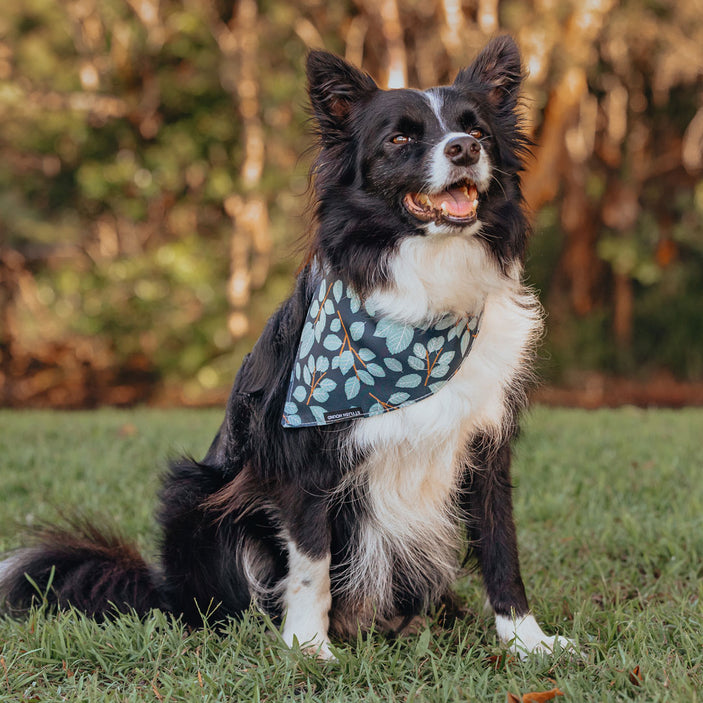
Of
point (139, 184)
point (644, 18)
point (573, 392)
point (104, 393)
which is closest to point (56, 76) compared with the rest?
point (139, 184)

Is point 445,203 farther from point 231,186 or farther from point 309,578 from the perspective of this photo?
point 231,186

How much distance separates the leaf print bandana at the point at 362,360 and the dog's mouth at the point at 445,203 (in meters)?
0.33

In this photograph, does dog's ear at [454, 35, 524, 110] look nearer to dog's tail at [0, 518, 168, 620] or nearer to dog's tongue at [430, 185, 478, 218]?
dog's tongue at [430, 185, 478, 218]

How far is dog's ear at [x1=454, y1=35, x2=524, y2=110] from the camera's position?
292cm

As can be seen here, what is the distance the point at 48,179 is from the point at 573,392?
8.54m

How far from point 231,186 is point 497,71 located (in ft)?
28.8

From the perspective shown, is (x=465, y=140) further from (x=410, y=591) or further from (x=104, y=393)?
(x=104, y=393)

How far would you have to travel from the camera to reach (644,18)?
31.6 ft

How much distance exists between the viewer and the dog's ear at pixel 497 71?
292cm

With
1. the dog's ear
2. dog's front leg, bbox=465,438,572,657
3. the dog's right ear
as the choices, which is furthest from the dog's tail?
the dog's ear

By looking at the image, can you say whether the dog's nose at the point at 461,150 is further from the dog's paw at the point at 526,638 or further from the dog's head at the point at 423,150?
the dog's paw at the point at 526,638

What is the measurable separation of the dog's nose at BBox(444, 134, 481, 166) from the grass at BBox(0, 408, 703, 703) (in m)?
1.01

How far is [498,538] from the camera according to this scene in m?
2.72

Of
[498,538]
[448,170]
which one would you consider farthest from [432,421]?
[448,170]
